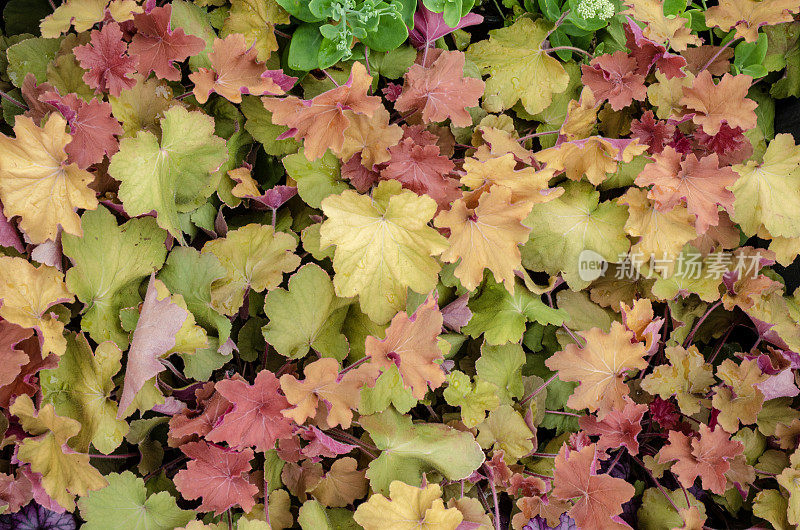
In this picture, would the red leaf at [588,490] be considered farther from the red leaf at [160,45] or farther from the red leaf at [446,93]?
the red leaf at [160,45]

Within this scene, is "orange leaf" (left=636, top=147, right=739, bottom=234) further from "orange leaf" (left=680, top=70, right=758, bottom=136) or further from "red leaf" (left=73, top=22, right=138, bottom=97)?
"red leaf" (left=73, top=22, right=138, bottom=97)

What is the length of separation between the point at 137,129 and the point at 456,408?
846 mm

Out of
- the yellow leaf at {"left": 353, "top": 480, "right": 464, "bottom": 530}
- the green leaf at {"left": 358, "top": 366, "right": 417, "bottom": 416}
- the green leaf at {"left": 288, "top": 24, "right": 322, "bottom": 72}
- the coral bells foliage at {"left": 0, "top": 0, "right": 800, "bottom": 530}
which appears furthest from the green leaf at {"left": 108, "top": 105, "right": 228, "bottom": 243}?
the yellow leaf at {"left": 353, "top": 480, "right": 464, "bottom": 530}

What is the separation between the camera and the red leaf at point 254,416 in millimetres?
893

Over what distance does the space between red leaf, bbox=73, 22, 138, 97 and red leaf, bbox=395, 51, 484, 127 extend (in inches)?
18.9

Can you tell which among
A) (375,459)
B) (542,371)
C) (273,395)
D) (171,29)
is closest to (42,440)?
(273,395)

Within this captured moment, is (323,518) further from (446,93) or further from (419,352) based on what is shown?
(446,93)

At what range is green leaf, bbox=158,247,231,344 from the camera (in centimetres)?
100

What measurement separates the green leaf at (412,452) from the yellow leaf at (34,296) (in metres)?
0.52

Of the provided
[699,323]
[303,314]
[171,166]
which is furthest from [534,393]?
[171,166]

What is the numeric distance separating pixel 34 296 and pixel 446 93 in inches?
30.7

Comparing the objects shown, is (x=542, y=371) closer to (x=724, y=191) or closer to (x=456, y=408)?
(x=456, y=408)

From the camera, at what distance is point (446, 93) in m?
1.08

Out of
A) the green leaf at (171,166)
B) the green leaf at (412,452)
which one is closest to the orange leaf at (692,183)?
the green leaf at (412,452)
